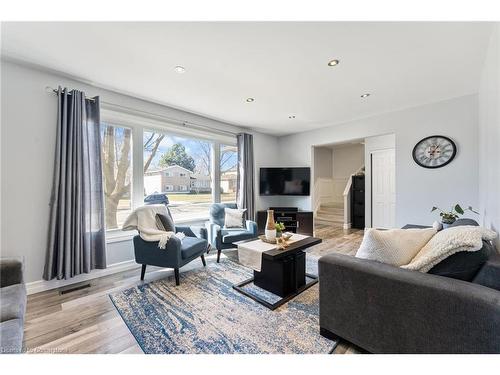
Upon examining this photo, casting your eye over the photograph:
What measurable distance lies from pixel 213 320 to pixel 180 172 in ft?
8.26

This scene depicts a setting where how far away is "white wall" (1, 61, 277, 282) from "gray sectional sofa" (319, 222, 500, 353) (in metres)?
2.93

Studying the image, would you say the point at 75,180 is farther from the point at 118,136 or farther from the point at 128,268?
the point at 128,268

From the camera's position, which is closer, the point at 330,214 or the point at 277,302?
the point at 277,302

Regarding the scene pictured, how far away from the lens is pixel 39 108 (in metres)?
2.33

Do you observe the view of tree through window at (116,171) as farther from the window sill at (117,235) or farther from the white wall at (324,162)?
the white wall at (324,162)

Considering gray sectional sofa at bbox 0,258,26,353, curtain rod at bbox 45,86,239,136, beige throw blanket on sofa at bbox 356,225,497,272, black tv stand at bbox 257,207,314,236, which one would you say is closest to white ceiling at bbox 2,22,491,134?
curtain rod at bbox 45,86,239,136

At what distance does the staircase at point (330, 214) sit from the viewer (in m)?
5.97

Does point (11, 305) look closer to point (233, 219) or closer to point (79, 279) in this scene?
point (79, 279)

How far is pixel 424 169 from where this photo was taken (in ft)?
11.2

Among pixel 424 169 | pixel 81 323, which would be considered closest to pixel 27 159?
pixel 81 323

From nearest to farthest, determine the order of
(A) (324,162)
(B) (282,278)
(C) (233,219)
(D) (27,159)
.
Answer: (B) (282,278), (D) (27,159), (C) (233,219), (A) (324,162)

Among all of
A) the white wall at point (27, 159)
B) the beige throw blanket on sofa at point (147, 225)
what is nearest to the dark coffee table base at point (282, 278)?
the beige throw blanket on sofa at point (147, 225)

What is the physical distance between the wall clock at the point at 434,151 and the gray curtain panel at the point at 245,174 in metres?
2.89
